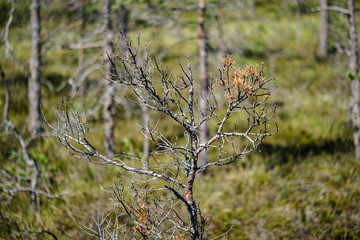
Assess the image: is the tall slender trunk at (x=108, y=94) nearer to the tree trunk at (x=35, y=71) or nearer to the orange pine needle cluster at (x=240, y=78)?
the tree trunk at (x=35, y=71)

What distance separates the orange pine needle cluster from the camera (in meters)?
2.44

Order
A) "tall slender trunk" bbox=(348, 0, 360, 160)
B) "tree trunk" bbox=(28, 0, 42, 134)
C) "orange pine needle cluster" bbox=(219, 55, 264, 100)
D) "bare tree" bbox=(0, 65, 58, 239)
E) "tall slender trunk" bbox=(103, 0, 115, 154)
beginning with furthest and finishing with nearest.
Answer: "tree trunk" bbox=(28, 0, 42, 134), "tall slender trunk" bbox=(103, 0, 115, 154), "tall slender trunk" bbox=(348, 0, 360, 160), "bare tree" bbox=(0, 65, 58, 239), "orange pine needle cluster" bbox=(219, 55, 264, 100)

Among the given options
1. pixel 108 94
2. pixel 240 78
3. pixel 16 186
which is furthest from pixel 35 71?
pixel 240 78

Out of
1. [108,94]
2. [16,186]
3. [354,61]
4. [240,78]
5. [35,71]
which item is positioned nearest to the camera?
[240,78]

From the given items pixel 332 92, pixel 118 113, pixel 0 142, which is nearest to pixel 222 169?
pixel 118 113

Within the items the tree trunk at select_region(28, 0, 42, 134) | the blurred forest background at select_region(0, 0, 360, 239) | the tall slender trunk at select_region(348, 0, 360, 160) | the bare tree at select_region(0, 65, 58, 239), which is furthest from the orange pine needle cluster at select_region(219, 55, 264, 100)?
the tree trunk at select_region(28, 0, 42, 134)

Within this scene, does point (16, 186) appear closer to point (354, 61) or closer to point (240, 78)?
point (240, 78)

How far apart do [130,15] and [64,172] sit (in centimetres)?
443

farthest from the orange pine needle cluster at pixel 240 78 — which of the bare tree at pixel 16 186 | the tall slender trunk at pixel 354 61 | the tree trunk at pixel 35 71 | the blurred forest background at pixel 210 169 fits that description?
the tree trunk at pixel 35 71

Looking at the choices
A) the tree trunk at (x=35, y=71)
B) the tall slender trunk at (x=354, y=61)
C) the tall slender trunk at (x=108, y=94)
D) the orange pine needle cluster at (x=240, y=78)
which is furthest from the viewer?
the tree trunk at (x=35, y=71)

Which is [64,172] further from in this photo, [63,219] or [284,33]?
[284,33]

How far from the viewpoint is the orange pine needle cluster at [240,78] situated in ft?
7.99

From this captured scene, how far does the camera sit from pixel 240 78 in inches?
96.7

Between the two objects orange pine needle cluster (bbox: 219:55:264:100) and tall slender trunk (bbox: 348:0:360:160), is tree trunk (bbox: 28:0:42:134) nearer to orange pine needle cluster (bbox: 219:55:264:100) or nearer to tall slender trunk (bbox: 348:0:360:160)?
orange pine needle cluster (bbox: 219:55:264:100)
